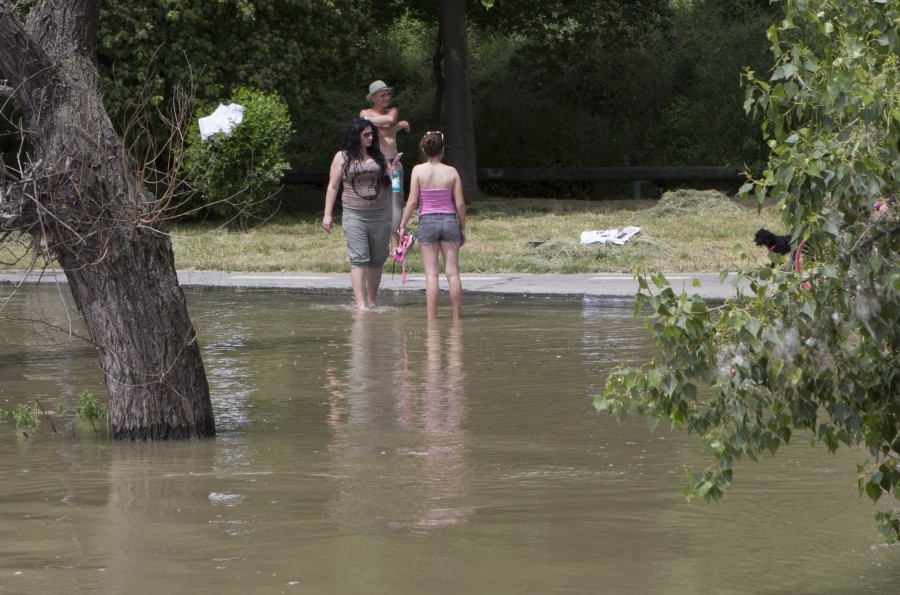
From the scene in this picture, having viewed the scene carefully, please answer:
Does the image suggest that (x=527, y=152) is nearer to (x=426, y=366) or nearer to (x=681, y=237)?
(x=681, y=237)

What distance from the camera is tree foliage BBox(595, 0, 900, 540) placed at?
4.00 metres

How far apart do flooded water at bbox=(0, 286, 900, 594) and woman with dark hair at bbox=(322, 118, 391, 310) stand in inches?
140

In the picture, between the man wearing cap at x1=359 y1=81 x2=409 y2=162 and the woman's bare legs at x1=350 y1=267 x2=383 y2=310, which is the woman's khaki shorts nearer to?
the woman's bare legs at x1=350 y1=267 x2=383 y2=310

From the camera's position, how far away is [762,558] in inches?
211

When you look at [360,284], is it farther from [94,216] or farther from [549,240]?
[94,216]

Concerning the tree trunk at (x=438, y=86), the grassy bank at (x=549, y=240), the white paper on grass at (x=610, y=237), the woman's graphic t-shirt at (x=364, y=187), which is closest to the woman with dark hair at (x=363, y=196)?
the woman's graphic t-shirt at (x=364, y=187)

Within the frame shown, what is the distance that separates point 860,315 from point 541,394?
16.9 ft

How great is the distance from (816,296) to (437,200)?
9066 mm

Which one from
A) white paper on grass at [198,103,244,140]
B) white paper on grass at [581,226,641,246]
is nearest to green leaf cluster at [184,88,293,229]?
white paper on grass at [198,103,244,140]

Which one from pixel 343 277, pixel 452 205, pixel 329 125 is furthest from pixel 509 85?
pixel 452 205

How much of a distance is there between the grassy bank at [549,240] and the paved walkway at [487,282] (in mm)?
566

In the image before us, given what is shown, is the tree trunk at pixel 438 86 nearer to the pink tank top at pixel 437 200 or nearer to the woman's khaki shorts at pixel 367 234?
the woman's khaki shorts at pixel 367 234

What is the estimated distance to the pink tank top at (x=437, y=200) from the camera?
13.0 meters

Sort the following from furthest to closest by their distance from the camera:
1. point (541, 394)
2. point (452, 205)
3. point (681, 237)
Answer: point (681, 237)
point (452, 205)
point (541, 394)
